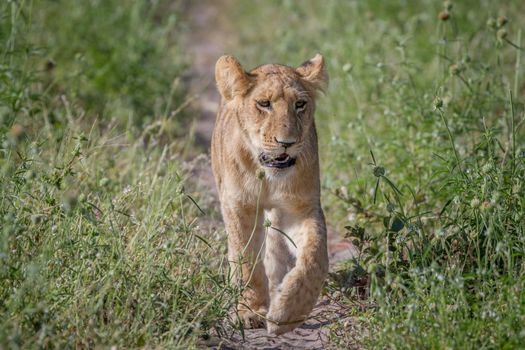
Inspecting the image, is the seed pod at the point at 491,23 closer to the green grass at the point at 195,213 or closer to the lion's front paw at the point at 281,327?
the green grass at the point at 195,213

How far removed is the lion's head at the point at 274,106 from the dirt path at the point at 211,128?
846 millimetres

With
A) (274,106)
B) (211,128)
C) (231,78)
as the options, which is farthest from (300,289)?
(211,128)

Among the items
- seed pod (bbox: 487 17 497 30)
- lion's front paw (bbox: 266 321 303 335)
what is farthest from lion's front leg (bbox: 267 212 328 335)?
seed pod (bbox: 487 17 497 30)

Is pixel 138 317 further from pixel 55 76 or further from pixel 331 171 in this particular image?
pixel 55 76

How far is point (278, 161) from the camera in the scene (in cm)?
496

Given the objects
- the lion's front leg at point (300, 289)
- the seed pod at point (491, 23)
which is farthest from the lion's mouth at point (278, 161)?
the seed pod at point (491, 23)

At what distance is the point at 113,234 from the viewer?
449 cm

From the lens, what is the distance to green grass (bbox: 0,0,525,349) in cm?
414

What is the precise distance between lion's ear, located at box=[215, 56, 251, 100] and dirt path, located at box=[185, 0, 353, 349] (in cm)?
96

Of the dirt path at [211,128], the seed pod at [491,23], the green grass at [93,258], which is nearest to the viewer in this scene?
the green grass at [93,258]

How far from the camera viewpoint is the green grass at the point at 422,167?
4219mm

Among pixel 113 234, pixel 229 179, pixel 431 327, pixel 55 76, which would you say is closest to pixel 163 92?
pixel 55 76

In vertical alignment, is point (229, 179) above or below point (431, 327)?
above

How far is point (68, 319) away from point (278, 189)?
1.45 meters
